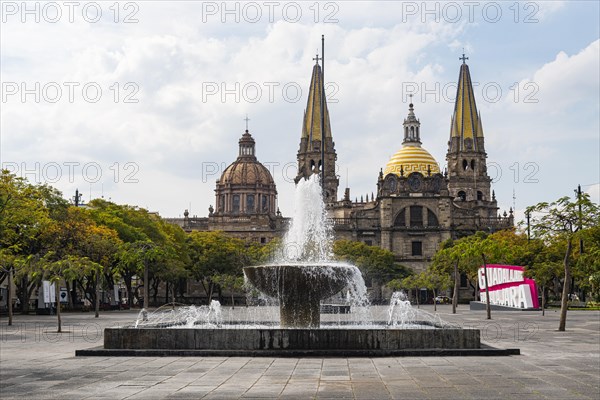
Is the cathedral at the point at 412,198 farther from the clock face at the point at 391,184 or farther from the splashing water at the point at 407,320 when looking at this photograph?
the splashing water at the point at 407,320

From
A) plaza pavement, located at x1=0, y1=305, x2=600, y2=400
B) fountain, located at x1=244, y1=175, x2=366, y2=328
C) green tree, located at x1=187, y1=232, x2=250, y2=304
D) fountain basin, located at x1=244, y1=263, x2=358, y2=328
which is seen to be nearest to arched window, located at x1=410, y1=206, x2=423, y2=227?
green tree, located at x1=187, y1=232, x2=250, y2=304

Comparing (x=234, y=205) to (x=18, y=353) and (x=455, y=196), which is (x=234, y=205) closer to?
(x=455, y=196)

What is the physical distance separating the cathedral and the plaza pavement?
8715cm

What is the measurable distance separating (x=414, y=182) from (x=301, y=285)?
89.8 m

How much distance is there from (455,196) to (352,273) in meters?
94.5

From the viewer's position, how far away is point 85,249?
154 feet

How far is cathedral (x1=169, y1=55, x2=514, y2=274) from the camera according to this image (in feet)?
343

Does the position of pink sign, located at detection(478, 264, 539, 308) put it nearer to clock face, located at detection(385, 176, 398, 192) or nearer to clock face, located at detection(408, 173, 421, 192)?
clock face, located at detection(408, 173, 421, 192)

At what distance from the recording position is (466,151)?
10781cm

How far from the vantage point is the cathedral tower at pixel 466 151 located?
106375 millimetres

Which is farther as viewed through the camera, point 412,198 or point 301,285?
point 412,198

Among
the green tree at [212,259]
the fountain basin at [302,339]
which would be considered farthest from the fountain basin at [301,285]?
the green tree at [212,259]

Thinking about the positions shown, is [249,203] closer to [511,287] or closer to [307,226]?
[511,287]

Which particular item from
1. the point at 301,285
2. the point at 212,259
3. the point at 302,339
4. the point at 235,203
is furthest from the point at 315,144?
the point at 302,339
